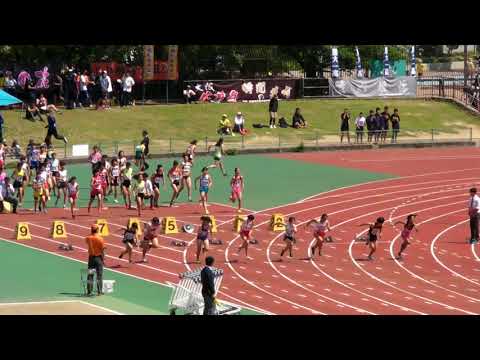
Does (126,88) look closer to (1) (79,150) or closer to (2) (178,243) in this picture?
(1) (79,150)

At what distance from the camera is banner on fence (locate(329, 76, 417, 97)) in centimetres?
5275

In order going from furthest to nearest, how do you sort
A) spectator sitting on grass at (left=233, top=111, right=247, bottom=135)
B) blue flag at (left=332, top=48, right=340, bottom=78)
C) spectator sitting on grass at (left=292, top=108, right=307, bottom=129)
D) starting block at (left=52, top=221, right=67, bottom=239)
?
blue flag at (left=332, top=48, right=340, bottom=78) → spectator sitting on grass at (left=292, top=108, right=307, bottom=129) → spectator sitting on grass at (left=233, top=111, right=247, bottom=135) → starting block at (left=52, top=221, right=67, bottom=239)

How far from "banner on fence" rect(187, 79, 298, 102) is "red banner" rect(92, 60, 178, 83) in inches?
68.8

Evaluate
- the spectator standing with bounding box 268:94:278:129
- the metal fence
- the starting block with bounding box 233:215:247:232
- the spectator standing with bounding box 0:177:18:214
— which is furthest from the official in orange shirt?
the spectator standing with bounding box 268:94:278:129

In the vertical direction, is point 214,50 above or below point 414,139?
above

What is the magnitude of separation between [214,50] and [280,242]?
2795 centimetres

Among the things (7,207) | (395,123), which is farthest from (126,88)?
(7,207)

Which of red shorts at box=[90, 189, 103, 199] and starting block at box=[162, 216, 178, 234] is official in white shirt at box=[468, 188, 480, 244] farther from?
red shorts at box=[90, 189, 103, 199]

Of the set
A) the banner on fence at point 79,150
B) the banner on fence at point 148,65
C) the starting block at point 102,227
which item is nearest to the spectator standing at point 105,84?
the banner on fence at point 148,65

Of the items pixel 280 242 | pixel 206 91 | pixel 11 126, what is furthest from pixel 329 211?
pixel 206 91

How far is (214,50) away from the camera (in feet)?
172

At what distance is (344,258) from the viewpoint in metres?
23.9

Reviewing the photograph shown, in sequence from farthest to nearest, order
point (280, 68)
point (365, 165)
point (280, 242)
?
point (280, 68)
point (365, 165)
point (280, 242)
